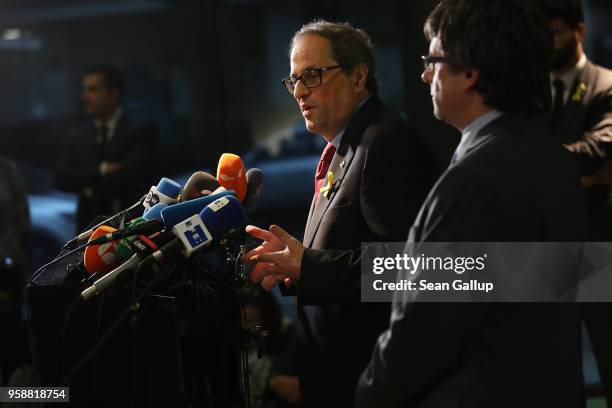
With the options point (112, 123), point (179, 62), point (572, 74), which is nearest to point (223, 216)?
point (572, 74)

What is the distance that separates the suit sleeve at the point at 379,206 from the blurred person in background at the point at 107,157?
107 inches

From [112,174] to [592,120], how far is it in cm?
265

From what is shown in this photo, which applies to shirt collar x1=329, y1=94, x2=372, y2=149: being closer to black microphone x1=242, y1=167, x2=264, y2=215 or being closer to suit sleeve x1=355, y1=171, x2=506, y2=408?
black microphone x1=242, y1=167, x2=264, y2=215

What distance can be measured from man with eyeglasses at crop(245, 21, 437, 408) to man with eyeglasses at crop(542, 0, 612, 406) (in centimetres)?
83

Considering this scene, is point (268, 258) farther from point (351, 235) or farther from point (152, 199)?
point (152, 199)

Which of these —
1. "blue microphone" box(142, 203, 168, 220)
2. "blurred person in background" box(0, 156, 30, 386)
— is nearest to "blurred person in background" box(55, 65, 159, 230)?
"blurred person in background" box(0, 156, 30, 386)

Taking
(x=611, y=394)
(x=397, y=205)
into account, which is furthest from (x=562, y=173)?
(x=611, y=394)

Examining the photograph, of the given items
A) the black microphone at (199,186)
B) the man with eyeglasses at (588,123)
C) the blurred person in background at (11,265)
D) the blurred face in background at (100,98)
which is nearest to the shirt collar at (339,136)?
the black microphone at (199,186)

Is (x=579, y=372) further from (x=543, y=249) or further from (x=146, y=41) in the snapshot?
(x=146, y=41)

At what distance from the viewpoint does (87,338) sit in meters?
1.98

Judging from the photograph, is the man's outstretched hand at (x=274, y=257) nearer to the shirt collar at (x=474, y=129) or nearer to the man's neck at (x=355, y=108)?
the man's neck at (x=355, y=108)

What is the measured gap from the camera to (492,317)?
62.0 inches

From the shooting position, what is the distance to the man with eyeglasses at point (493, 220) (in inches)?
60.3

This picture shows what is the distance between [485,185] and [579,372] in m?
0.44
